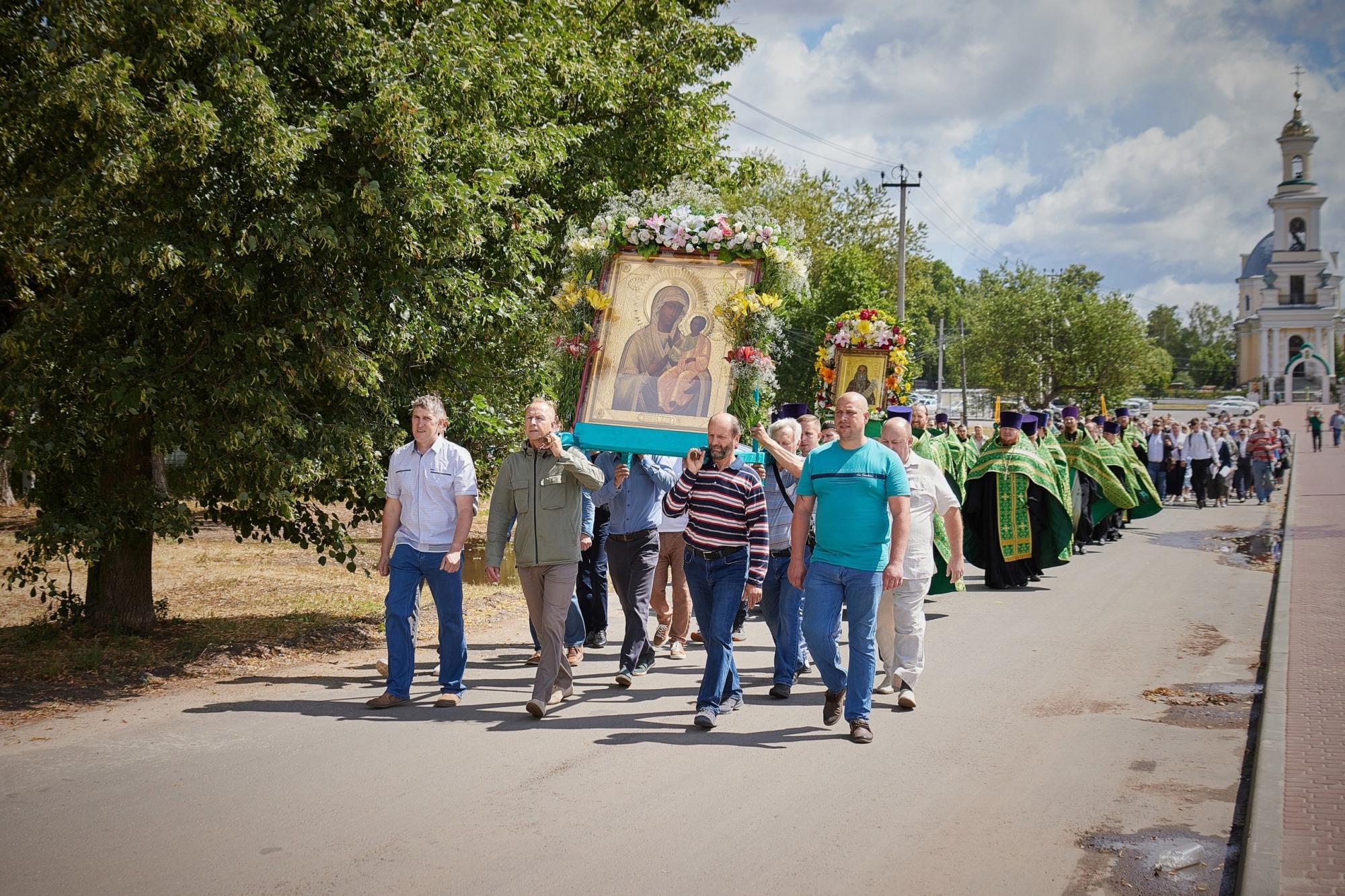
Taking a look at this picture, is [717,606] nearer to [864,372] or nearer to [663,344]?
[663,344]

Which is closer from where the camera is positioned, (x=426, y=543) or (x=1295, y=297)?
(x=426, y=543)

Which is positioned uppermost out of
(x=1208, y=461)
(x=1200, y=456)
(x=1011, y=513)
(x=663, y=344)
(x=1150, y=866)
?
(x=663, y=344)

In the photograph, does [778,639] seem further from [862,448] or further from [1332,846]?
[1332,846]

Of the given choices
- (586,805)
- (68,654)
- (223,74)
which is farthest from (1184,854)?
(68,654)

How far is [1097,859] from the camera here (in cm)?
507

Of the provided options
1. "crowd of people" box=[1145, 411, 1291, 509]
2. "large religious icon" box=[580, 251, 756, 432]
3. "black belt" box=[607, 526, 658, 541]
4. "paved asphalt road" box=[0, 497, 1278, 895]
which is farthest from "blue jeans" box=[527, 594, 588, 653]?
"crowd of people" box=[1145, 411, 1291, 509]

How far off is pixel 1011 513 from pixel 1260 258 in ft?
365

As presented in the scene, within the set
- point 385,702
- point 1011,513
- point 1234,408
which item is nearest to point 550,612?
point 385,702

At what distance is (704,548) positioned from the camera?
7371mm

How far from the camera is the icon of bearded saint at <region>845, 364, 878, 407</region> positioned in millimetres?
15039

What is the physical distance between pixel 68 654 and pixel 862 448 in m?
6.55

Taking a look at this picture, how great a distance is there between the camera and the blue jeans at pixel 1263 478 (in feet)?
90.9

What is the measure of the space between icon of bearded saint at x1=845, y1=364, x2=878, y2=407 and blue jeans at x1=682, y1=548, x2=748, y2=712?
7.88 metres

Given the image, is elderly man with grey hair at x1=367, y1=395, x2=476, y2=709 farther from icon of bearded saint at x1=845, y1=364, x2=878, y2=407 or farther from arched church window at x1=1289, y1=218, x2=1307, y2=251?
arched church window at x1=1289, y1=218, x2=1307, y2=251
